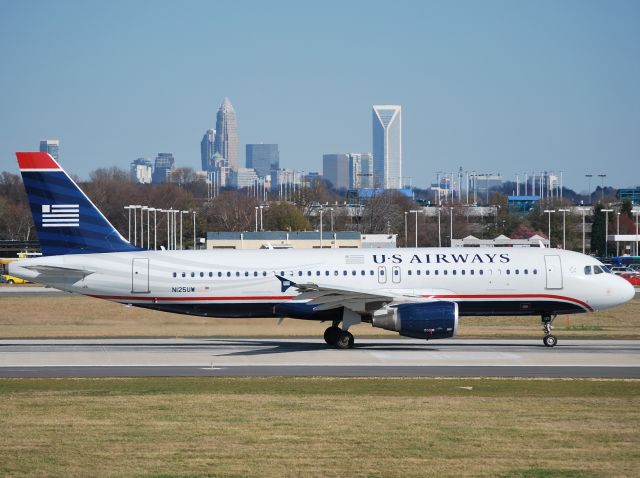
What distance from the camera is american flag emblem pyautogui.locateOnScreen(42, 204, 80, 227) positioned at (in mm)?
37469

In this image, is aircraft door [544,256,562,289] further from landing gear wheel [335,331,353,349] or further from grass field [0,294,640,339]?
landing gear wheel [335,331,353,349]

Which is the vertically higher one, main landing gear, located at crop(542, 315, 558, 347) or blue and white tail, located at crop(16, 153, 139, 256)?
blue and white tail, located at crop(16, 153, 139, 256)

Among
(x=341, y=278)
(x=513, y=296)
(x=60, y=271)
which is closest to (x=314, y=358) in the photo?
(x=341, y=278)

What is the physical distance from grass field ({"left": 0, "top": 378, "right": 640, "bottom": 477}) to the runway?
2.40 metres

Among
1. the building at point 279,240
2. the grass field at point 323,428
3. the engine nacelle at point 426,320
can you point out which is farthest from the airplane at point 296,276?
the building at point 279,240

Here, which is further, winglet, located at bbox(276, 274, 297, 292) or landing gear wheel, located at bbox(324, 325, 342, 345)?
landing gear wheel, located at bbox(324, 325, 342, 345)

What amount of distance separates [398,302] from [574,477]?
781 inches

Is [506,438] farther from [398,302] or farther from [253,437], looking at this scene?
[398,302]

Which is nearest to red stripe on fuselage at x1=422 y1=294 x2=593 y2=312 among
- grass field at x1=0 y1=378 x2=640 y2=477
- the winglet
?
the winglet

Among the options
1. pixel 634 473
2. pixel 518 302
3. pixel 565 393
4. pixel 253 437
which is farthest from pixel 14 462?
pixel 518 302

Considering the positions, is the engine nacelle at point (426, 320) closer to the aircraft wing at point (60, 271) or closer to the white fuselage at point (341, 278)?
the white fuselage at point (341, 278)

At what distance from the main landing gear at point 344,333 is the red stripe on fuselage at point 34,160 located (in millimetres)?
→ 11938

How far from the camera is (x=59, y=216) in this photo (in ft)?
123

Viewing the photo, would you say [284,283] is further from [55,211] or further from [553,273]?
[553,273]
